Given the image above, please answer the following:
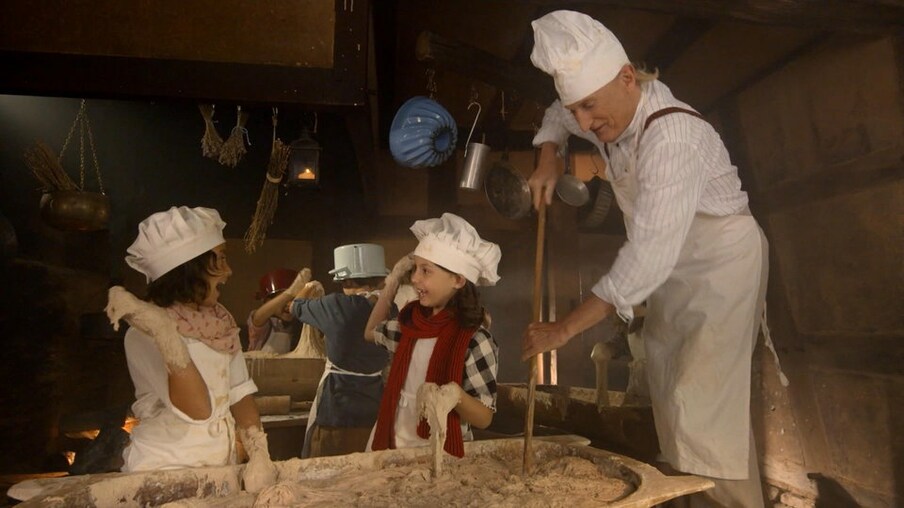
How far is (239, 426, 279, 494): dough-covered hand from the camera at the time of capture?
7.02 feet

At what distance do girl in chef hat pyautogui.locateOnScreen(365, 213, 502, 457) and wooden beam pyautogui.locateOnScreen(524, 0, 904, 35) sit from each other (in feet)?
4.83

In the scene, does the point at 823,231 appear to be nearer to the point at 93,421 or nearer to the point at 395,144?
the point at 395,144

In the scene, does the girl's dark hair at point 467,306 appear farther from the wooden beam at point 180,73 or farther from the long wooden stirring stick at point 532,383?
the wooden beam at point 180,73

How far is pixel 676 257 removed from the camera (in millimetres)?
2324

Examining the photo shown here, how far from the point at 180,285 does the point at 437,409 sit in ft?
3.95

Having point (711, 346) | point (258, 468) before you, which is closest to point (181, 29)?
point (258, 468)

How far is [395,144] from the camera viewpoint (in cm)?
428

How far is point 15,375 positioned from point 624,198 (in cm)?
690

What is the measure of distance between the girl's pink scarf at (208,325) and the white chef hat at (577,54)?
179 centimetres

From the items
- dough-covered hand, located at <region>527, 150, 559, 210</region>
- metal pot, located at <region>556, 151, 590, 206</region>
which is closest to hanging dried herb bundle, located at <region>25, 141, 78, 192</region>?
metal pot, located at <region>556, 151, 590, 206</region>

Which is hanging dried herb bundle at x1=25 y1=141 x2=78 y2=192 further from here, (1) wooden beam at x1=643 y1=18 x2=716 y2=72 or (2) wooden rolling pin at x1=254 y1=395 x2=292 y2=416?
(1) wooden beam at x1=643 y1=18 x2=716 y2=72

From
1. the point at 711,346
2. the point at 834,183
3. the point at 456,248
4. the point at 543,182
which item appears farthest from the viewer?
the point at 834,183

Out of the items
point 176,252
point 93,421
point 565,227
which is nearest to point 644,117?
point 176,252

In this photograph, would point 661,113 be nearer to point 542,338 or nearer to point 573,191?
point 542,338
